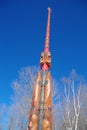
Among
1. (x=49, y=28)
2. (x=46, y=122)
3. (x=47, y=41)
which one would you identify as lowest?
(x=46, y=122)

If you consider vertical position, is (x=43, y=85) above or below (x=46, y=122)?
above

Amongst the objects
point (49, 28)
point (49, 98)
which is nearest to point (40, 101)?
point (49, 98)

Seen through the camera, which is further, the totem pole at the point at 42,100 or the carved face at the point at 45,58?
the carved face at the point at 45,58

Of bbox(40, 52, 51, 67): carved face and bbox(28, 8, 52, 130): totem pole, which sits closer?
bbox(28, 8, 52, 130): totem pole

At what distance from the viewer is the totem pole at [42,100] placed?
12.2 m

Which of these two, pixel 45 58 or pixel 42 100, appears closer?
pixel 42 100

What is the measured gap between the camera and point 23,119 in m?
29.5

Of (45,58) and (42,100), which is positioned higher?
(45,58)

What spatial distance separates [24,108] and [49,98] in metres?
14.9

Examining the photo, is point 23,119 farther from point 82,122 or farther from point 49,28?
point 49,28

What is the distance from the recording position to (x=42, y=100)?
41.2ft

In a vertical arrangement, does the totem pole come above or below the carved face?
below

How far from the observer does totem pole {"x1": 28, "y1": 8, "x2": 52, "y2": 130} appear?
12.2 meters

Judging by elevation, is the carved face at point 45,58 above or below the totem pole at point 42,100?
above
